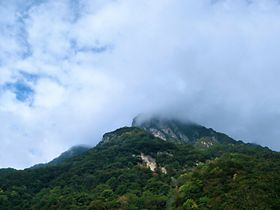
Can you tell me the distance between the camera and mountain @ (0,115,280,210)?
255 ft

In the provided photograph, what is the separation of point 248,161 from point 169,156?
2303 inches

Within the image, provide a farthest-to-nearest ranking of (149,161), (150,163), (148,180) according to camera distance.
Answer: (149,161)
(150,163)
(148,180)

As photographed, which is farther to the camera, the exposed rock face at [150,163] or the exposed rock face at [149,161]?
the exposed rock face at [149,161]

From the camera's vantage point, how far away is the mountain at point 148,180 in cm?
7769

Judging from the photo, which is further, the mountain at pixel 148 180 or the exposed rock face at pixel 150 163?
the exposed rock face at pixel 150 163

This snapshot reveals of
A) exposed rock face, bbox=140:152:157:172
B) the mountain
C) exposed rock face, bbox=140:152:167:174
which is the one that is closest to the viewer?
the mountain

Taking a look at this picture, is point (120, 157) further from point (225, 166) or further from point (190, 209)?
point (190, 209)

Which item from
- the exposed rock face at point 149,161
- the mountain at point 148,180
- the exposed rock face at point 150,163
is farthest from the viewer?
the exposed rock face at point 149,161

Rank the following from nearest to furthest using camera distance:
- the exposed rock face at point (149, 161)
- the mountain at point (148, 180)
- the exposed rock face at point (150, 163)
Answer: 1. the mountain at point (148, 180)
2. the exposed rock face at point (150, 163)
3. the exposed rock face at point (149, 161)

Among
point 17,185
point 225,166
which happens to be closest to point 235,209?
point 225,166

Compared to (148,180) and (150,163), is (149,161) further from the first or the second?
(148,180)

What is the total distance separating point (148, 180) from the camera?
4980 inches

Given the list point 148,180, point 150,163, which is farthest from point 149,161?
point 148,180

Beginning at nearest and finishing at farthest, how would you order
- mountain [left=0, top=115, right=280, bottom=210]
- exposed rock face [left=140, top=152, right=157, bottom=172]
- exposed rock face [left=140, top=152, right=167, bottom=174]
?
mountain [left=0, top=115, right=280, bottom=210]
exposed rock face [left=140, top=152, right=167, bottom=174]
exposed rock face [left=140, top=152, right=157, bottom=172]
